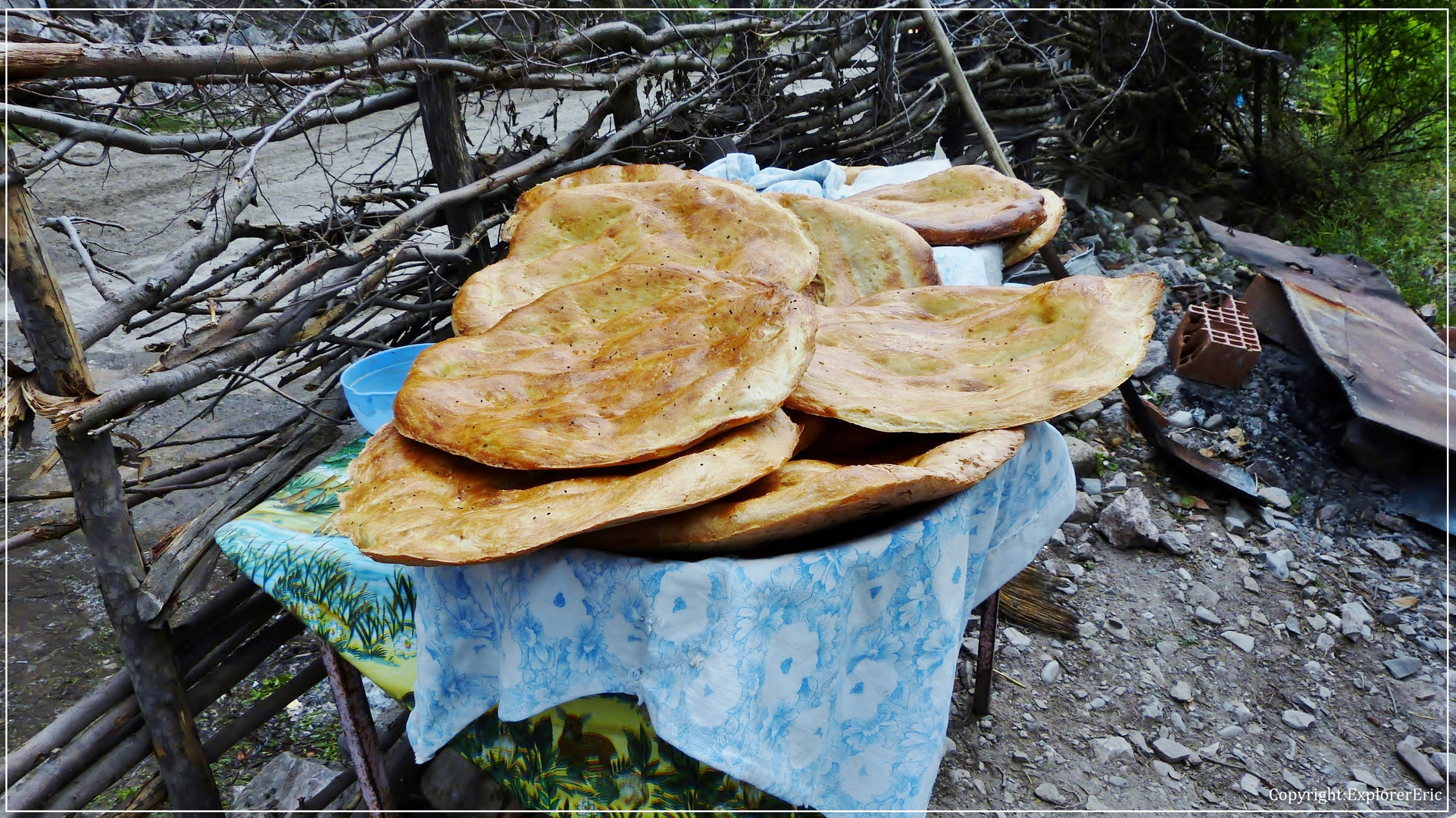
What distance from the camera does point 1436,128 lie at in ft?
19.8

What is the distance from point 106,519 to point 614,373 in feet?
3.45

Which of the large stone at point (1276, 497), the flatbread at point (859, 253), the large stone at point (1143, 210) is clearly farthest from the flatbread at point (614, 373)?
the large stone at point (1143, 210)

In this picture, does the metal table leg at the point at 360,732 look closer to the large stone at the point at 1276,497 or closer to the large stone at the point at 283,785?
the large stone at the point at 283,785

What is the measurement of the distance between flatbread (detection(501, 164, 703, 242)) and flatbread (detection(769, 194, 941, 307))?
41 cm

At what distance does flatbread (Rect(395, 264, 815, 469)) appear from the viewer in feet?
4.25

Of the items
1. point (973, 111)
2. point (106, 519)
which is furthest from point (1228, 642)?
point (106, 519)

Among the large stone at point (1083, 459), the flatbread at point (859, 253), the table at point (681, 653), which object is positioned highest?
the flatbread at point (859, 253)

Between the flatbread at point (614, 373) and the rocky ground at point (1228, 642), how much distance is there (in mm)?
1618

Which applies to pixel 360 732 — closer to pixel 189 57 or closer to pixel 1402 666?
pixel 189 57

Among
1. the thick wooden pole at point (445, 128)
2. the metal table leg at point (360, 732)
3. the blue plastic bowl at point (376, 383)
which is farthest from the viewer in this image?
the thick wooden pole at point (445, 128)

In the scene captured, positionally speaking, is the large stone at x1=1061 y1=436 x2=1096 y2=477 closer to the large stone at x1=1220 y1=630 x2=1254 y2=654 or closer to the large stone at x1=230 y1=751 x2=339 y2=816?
the large stone at x1=1220 y1=630 x2=1254 y2=654

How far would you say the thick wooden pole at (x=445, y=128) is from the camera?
2.52m

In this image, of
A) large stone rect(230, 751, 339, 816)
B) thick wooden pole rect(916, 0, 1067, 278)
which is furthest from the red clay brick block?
large stone rect(230, 751, 339, 816)

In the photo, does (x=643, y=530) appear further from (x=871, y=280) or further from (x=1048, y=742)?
(x=1048, y=742)
